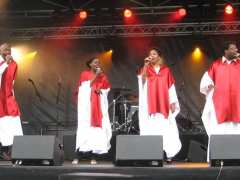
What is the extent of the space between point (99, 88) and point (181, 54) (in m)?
4.96

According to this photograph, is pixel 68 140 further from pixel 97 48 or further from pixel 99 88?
pixel 97 48

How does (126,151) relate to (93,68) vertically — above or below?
below

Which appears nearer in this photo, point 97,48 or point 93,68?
point 93,68

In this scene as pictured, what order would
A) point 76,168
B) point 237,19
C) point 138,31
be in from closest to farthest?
point 76,168 < point 237,19 < point 138,31

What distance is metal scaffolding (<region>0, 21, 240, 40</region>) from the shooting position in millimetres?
12648

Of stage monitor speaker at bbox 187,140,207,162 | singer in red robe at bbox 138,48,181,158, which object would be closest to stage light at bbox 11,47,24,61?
singer in red robe at bbox 138,48,181,158

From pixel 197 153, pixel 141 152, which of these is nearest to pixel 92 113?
pixel 197 153

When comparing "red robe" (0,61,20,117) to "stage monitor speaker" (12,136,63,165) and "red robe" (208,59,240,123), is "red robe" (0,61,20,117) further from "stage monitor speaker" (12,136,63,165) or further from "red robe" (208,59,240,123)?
"red robe" (208,59,240,123)

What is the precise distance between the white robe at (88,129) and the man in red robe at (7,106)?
114 centimetres

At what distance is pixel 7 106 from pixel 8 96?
19 centimetres

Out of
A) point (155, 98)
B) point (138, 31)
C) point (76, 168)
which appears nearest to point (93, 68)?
point (155, 98)

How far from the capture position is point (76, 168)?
6.25 metres

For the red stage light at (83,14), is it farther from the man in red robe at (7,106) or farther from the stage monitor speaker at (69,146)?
the man in red robe at (7,106)

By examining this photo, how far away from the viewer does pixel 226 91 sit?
780 centimetres
